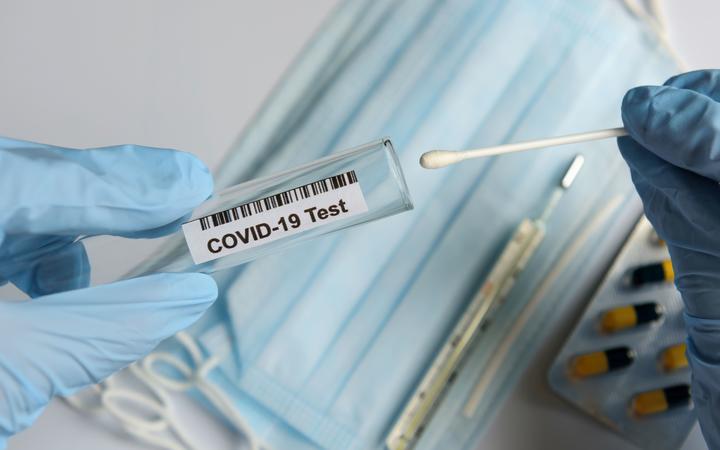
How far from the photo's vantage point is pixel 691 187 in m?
0.82

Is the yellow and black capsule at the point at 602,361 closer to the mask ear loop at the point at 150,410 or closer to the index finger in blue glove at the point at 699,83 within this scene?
the index finger in blue glove at the point at 699,83

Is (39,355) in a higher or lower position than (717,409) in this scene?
higher

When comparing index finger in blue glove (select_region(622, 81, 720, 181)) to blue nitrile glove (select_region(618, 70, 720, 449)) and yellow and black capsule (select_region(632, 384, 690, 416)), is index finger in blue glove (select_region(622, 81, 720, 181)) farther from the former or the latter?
yellow and black capsule (select_region(632, 384, 690, 416))

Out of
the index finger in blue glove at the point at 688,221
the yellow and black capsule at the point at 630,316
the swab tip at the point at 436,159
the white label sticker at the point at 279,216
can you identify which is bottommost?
the yellow and black capsule at the point at 630,316

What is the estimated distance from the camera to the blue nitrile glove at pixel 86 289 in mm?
708

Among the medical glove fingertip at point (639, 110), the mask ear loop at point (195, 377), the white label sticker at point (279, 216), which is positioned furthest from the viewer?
the mask ear loop at point (195, 377)

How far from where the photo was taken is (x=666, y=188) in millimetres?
829

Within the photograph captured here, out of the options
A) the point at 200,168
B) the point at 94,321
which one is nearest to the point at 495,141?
the point at 200,168

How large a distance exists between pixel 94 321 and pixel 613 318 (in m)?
0.73

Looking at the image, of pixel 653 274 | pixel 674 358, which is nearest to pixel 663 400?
pixel 674 358

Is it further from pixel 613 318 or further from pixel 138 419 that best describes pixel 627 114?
pixel 138 419

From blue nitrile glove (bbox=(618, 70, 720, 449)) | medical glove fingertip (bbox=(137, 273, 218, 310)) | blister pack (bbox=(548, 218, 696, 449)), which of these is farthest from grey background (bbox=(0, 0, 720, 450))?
medical glove fingertip (bbox=(137, 273, 218, 310))

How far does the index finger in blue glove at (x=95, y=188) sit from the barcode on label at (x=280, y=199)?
63 millimetres

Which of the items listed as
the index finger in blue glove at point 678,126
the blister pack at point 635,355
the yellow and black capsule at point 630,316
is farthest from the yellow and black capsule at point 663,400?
the index finger in blue glove at point 678,126
